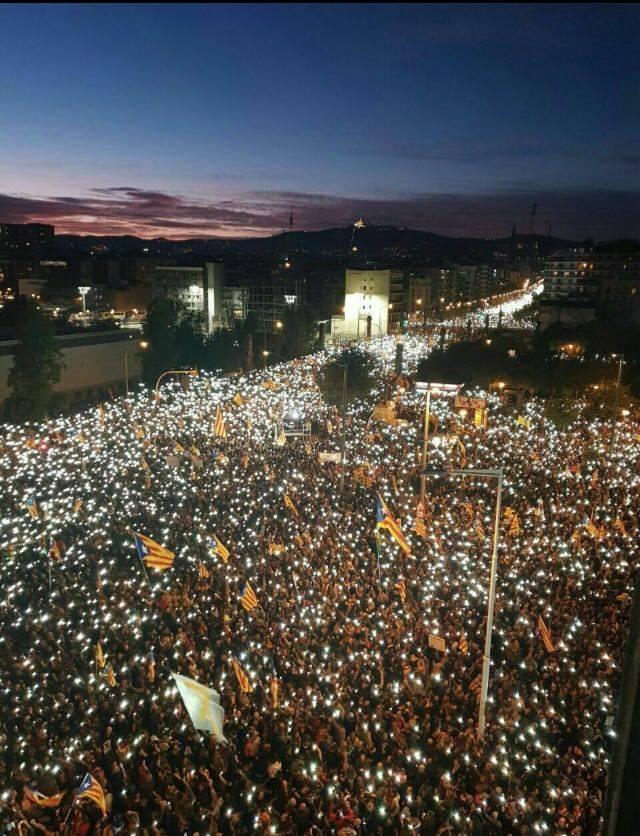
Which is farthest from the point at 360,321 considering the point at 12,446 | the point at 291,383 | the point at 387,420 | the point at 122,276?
the point at 12,446

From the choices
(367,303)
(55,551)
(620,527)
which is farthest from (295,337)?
(55,551)

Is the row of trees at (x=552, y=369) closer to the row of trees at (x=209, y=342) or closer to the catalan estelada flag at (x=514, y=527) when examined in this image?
the catalan estelada flag at (x=514, y=527)

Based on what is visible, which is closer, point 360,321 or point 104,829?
point 104,829

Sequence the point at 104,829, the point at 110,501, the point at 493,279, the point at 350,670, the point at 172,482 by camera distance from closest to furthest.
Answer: the point at 104,829 → the point at 350,670 → the point at 110,501 → the point at 172,482 → the point at 493,279

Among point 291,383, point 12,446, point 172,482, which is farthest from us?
point 291,383

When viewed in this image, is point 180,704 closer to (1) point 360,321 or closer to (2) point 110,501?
(2) point 110,501

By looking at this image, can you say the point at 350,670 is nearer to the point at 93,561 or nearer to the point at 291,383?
the point at 93,561
